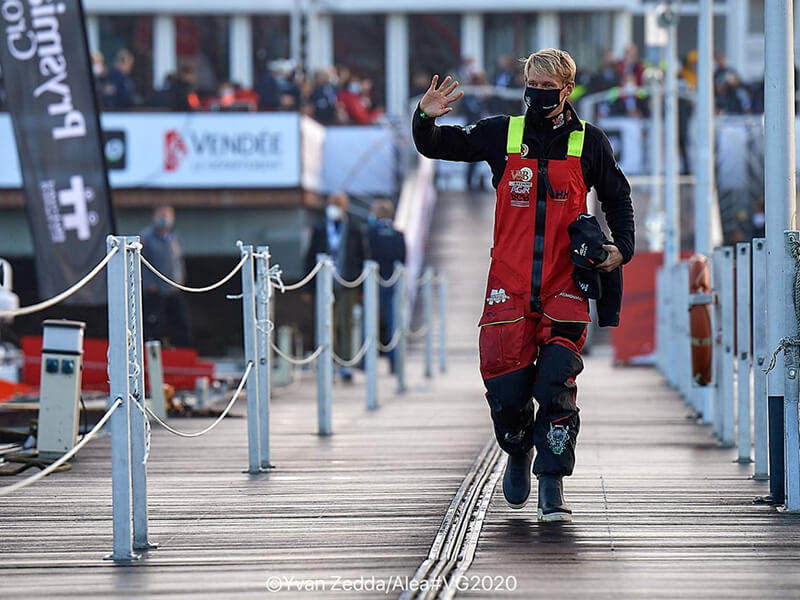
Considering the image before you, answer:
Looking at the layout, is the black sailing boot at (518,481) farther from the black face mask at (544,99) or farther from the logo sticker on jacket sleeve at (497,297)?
the black face mask at (544,99)

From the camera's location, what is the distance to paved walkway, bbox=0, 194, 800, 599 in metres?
6.34

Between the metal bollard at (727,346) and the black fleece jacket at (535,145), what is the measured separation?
328cm

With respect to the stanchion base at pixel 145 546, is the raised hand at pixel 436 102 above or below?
above

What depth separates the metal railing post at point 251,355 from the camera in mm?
9984

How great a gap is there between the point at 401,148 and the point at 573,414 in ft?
84.5

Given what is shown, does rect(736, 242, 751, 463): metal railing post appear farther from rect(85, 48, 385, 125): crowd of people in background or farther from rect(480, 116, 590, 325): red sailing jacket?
rect(85, 48, 385, 125): crowd of people in background

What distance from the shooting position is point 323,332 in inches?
513

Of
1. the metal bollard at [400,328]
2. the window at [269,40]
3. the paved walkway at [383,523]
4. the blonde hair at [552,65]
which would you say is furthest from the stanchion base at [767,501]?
the window at [269,40]

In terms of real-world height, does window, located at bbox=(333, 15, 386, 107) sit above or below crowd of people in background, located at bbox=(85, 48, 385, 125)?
above

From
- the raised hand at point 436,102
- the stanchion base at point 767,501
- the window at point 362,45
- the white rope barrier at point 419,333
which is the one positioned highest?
the window at point 362,45

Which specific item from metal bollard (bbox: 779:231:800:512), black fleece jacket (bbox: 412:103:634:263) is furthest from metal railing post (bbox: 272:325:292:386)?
black fleece jacket (bbox: 412:103:634:263)

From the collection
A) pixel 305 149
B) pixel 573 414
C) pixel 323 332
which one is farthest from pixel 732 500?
pixel 305 149

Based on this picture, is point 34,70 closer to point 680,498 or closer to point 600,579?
point 680,498

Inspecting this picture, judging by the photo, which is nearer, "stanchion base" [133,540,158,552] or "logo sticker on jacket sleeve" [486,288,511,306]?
"stanchion base" [133,540,158,552]
